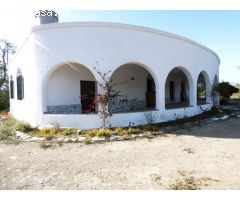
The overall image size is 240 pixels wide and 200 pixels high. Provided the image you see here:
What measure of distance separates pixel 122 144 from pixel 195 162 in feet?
8.93

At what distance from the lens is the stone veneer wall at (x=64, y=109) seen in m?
11.4

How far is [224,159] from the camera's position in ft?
21.2

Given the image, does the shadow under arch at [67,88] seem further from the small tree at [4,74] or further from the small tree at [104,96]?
the small tree at [4,74]

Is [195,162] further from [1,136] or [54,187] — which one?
[1,136]

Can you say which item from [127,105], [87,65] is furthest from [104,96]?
[127,105]

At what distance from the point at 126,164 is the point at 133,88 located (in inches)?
373

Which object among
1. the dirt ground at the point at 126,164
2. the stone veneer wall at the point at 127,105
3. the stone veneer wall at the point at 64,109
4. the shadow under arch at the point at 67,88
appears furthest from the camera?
the stone veneer wall at the point at 127,105

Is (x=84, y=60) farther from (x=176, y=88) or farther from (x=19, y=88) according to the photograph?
(x=176, y=88)

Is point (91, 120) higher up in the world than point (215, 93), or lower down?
lower down

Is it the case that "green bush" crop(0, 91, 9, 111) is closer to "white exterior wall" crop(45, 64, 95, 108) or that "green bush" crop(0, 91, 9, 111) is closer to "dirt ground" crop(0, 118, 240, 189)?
"white exterior wall" crop(45, 64, 95, 108)

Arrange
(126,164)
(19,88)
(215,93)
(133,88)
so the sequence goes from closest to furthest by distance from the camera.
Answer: (126,164)
(19,88)
(133,88)
(215,93)

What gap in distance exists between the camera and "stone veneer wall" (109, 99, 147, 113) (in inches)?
533

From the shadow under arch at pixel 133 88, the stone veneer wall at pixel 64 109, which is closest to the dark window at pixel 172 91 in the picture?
the shadow under arch at pixel 133 88

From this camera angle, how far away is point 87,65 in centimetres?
1032
